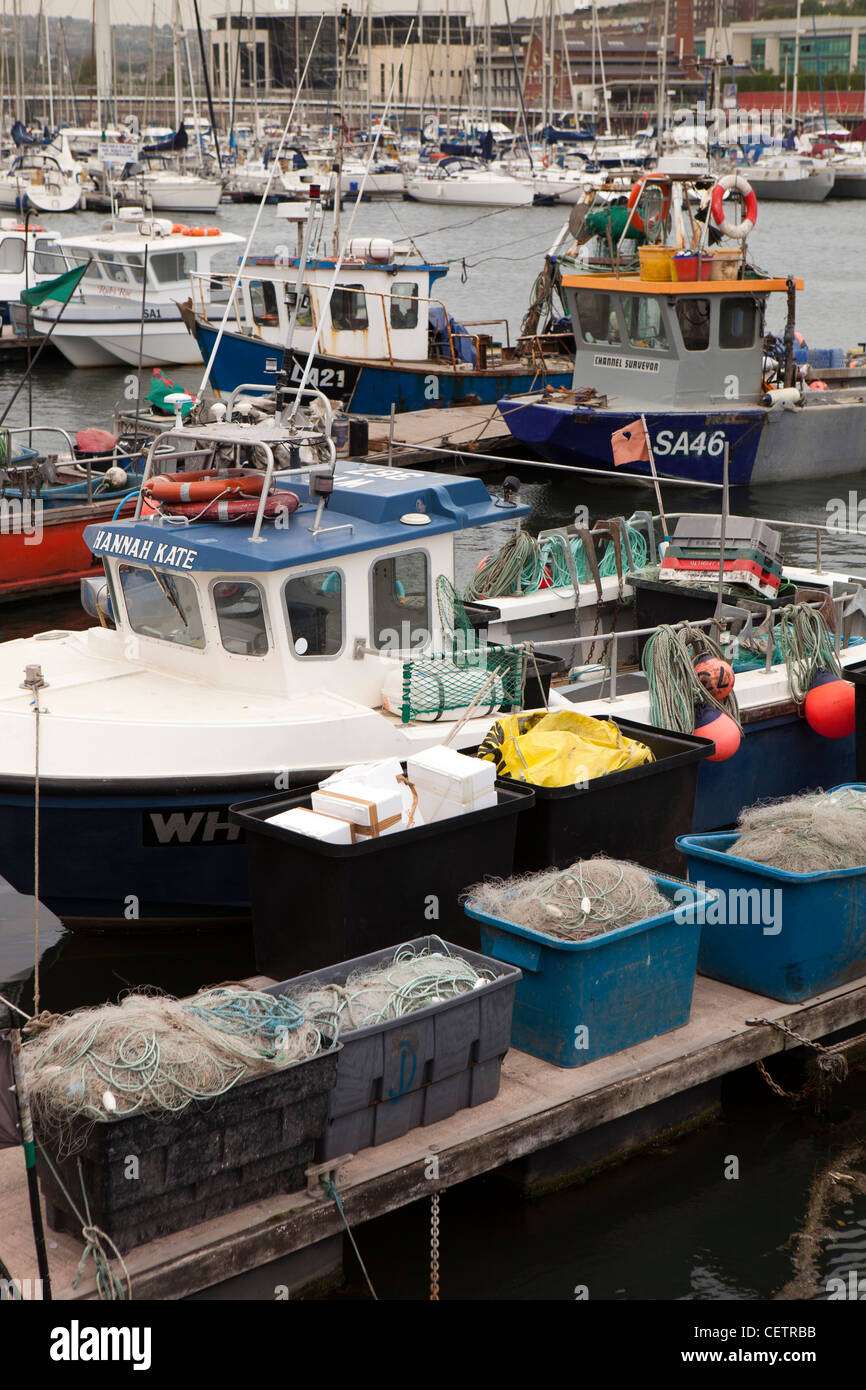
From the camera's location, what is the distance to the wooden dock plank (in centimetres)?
538

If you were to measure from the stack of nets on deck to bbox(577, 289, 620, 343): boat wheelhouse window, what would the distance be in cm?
1621

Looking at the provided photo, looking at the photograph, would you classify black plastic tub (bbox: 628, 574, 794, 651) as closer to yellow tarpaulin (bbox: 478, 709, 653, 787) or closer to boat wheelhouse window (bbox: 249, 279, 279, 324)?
yellow tarpaulin (bbox: 478, 709, 653, 787)

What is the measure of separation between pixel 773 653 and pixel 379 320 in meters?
16.0

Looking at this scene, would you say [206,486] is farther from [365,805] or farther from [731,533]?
[731,533]

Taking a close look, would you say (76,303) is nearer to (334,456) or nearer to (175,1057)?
(334,456)

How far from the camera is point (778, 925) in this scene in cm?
727

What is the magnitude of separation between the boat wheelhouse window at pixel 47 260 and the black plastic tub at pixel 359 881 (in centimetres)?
2688

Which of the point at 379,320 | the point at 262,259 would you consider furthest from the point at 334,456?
the point at 262,259

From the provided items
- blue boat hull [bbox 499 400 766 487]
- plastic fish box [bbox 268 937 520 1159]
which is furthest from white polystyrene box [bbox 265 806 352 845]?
blue boat hull [bbox 499 400 766 487]

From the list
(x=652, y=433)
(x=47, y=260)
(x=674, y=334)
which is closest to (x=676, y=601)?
(x=652, y=433)

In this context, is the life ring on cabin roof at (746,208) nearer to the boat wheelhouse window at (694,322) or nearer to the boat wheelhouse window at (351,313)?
the boat wheelhouse window at (694,322)

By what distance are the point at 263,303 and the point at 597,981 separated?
21.4m

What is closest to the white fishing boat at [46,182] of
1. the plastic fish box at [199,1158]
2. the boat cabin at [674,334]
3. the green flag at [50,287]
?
the boat cabin at [674,334]
